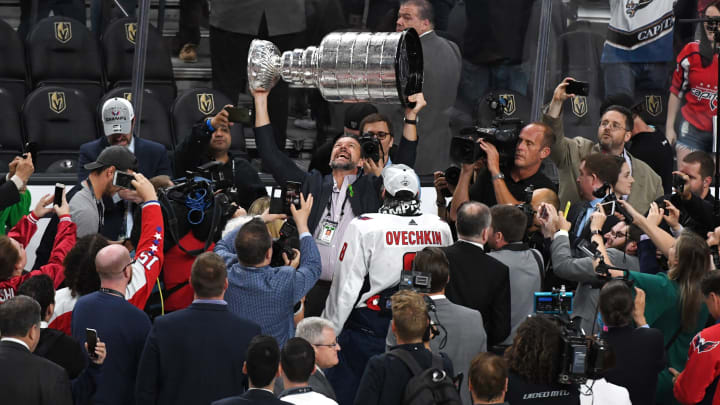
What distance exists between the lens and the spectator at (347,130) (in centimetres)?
654

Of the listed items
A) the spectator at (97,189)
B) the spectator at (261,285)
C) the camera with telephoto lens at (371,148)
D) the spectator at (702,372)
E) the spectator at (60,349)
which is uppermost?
the camera with telephoto lens at (371,148)

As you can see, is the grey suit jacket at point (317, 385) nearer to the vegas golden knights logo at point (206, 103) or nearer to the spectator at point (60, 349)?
the spectator at point (60, 349)

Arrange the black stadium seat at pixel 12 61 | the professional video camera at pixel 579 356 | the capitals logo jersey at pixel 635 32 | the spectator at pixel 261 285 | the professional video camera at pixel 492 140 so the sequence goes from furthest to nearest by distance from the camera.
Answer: the capitals logo jersey at pixel 635 32, the black stadium seat at pixel 12 61, the professional video camera at pixel 492 140, the spectator at pixel 261 285, the professional video camera at pixel 579 356

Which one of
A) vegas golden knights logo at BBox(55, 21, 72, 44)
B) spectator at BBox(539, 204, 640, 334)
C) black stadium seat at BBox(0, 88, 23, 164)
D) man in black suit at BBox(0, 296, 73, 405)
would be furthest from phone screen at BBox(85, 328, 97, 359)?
vegas golden knights logo at BBox(55, 21, 72, 44)

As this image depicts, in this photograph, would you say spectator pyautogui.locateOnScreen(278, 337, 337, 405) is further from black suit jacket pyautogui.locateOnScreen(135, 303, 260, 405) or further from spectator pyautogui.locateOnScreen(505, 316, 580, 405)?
spectator pyautogui.locateOnScreen(505, 316, 580, 405)

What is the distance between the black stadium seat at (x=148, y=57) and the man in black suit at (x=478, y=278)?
11.3ft

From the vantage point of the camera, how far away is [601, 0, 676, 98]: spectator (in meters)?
7.89

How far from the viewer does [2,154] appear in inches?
291

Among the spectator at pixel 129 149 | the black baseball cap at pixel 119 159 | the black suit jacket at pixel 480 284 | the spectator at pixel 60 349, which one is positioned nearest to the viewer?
the spectator at pixel 60 349

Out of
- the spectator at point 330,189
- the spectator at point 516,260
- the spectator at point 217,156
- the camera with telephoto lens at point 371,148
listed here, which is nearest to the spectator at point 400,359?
the spectator at point 516,260

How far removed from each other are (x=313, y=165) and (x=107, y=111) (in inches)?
51.6

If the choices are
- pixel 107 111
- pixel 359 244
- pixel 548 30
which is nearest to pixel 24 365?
pixel 359 244

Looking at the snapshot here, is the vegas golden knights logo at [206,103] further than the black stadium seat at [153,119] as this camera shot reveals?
Yes

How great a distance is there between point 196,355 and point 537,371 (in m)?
1.33
